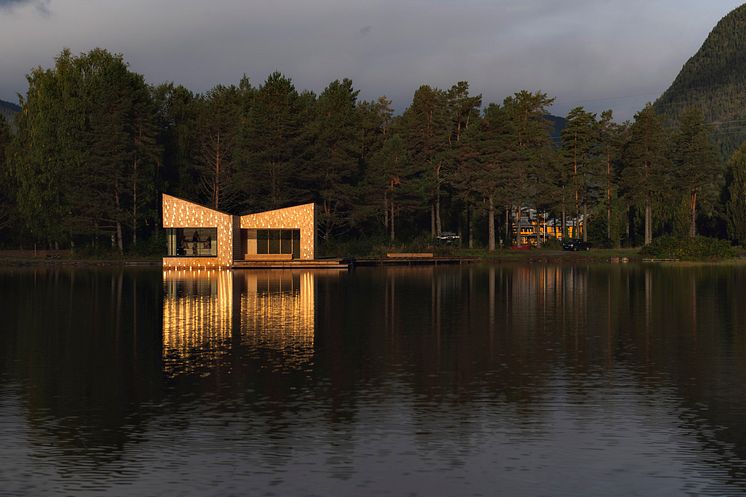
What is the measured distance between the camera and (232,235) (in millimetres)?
85312

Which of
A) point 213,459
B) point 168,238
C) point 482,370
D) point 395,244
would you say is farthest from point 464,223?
point 213,459

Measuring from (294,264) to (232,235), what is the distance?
6755 millimetres

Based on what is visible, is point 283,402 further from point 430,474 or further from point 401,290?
point 401,290

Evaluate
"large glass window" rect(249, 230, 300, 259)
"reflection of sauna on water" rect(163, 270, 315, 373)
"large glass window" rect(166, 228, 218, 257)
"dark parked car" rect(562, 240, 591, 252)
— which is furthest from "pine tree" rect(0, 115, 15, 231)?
"dark parked car" rect(562, 240, 591, 252)

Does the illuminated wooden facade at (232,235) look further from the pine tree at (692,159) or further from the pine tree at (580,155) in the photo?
the pine tree at (692,159)

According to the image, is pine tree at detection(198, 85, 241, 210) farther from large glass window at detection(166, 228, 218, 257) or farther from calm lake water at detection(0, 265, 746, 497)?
calm lake water at detection(0, 265, 746, 497)

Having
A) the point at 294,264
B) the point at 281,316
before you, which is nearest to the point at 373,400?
the point at 281,316

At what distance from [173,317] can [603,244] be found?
90532 mm

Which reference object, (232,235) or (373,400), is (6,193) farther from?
(373,400)

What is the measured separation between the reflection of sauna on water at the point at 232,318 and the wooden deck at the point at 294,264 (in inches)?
709

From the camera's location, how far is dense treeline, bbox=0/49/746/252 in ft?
317

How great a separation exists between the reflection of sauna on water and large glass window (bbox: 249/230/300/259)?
25.1 meters

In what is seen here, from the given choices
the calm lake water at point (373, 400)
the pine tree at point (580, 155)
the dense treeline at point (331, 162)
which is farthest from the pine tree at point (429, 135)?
the calm lake water at point (373, 400)

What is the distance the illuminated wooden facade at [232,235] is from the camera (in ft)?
280
